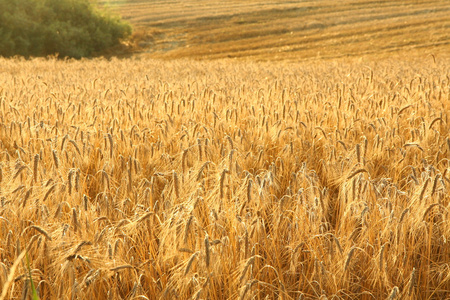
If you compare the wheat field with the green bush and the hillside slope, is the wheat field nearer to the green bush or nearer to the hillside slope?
the hillside slope

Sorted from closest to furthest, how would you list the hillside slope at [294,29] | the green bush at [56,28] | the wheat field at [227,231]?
1. the wheat field at [227,231]
2. the hillside slope at [294,29]
3. the green bush at [56,28]

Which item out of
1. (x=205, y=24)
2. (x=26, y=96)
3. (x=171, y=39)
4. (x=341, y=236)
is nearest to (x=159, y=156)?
(x=341, y=236)

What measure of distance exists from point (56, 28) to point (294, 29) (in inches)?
563

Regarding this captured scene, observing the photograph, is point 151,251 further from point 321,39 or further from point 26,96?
point 321,39

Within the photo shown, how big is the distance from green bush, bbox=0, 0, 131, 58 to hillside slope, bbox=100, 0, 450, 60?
2521mm

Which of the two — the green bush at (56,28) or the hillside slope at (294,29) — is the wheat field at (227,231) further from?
the green bush at (56,28)

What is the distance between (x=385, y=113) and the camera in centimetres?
385

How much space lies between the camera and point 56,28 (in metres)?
26.6

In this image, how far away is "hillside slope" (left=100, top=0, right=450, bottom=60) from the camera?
20531mm

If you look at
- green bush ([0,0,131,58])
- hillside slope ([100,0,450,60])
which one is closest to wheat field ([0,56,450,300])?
hillside slope ([100,0,450,60])

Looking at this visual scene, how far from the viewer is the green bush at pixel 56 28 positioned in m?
25.6

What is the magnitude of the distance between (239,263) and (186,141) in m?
1.56

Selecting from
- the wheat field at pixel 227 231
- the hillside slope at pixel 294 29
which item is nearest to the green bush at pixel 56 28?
the hillside slope at pixel 294 29

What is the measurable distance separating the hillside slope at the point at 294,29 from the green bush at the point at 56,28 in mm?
2521
